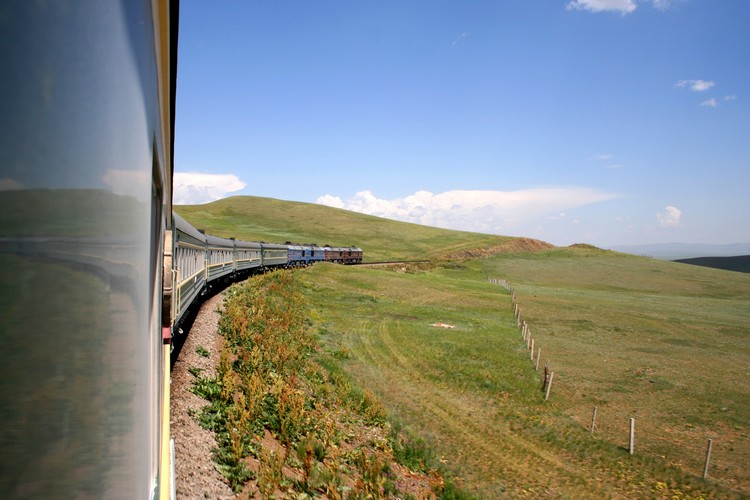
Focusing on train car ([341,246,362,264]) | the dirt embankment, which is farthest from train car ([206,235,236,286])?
the dirt embankment

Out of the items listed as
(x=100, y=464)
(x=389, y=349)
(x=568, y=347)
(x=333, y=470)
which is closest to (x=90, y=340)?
(x=100, y=464)

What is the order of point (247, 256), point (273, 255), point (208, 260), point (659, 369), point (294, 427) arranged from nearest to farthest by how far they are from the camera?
point (294, 427) → point (208, 260) → point (659, 369) → point (247, 256) → point (273, 255)

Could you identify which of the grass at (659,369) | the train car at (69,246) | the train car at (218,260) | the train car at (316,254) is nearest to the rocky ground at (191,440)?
the train car at (69,246)

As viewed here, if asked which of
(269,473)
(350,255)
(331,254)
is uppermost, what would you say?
(331,254)

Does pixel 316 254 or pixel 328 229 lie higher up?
pixel 328 229

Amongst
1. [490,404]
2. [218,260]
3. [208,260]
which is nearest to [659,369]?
[490,404]

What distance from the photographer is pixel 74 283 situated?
3.19 feet

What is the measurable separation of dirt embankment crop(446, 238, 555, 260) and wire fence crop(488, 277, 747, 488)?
244 ft

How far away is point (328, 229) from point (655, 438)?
340 ft

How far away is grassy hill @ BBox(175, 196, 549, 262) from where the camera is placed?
9983 centimetres

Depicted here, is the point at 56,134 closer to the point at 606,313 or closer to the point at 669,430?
the point at 669,430

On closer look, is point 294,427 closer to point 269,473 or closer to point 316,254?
point 269,473

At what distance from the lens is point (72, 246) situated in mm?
943

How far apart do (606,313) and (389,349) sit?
89.5ft
